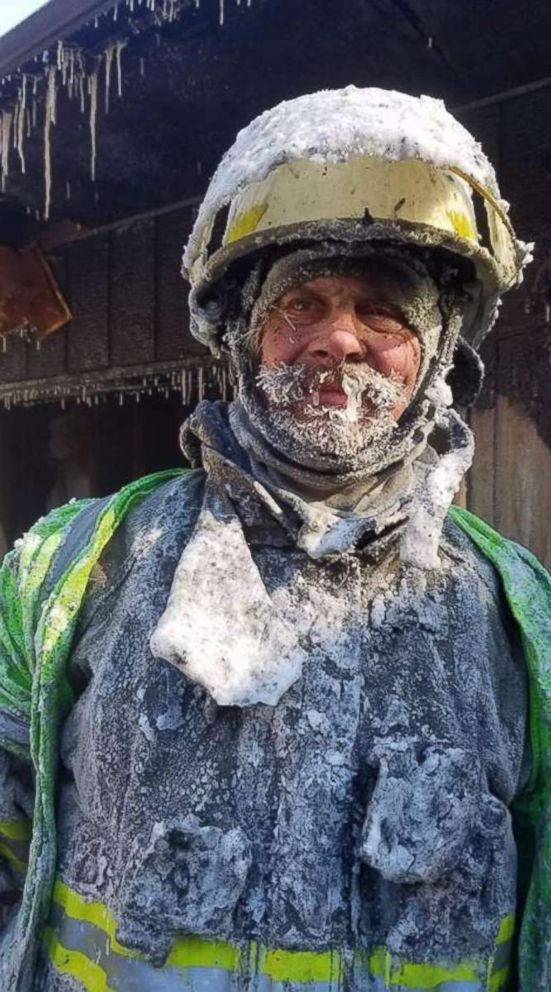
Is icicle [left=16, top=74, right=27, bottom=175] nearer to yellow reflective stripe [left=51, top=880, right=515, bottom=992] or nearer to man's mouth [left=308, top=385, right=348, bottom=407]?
man's mouth [left=308, top=385, right=348, bottom=407]

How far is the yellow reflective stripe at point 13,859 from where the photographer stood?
1.57 m

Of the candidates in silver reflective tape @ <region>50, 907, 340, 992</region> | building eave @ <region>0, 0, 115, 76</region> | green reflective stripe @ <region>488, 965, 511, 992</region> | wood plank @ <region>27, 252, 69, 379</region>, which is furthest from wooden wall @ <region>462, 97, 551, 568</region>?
wood plank @ <region>27, 252, 69, 379</region>

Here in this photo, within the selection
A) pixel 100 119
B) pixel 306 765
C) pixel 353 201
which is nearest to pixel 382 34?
pixel 100 119

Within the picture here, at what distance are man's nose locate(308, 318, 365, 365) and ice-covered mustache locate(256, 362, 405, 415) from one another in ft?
0.06

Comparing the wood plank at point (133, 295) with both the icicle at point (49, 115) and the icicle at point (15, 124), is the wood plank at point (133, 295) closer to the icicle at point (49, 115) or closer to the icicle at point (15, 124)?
the icicle at point (49, 115)

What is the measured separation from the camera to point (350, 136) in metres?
1.31

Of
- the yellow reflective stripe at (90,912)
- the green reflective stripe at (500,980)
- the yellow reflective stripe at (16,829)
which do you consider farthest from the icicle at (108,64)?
the green reflective stripe at (500,980)

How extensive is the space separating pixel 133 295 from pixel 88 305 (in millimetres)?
404

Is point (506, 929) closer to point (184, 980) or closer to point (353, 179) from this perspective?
point (184, 980)

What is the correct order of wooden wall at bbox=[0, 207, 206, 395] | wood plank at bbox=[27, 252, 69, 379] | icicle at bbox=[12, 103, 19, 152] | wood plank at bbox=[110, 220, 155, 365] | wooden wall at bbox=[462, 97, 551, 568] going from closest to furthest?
wooden wall at bbox=[462, 97, 551, 568], icicle at bbox=[12, 103, 19, 152], wooden wall at bbox=[0, 207, 206, 395], wood plank at bbox=[110, 220, 155, 365], wood plank at bbox=[27, 252, 69, 379]

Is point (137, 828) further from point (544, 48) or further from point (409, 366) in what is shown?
point (544, 48)

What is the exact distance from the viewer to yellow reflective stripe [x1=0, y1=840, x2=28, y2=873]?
1566mm

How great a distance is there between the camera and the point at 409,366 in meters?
1.44

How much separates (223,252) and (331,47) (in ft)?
6.33
